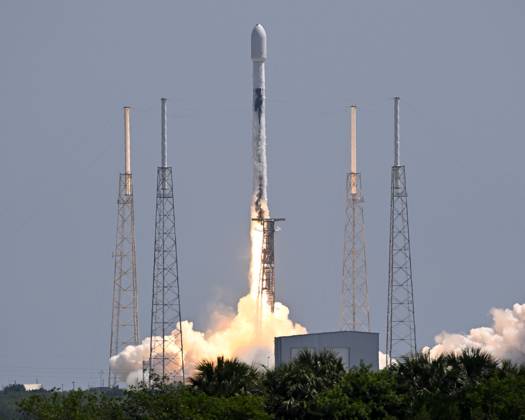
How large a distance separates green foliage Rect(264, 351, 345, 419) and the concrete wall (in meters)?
38.6

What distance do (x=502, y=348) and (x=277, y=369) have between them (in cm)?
7804

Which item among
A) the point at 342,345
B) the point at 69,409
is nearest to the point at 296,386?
the point at 69,409

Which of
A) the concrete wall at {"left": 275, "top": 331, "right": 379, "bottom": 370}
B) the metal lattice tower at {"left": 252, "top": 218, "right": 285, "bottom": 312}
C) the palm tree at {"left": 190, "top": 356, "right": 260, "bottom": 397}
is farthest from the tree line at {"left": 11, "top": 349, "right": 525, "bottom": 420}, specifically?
the metal lattice tower at {"left": 252, "top": 218, "right": 285, "bottom": 312}

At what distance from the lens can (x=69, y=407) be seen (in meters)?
120

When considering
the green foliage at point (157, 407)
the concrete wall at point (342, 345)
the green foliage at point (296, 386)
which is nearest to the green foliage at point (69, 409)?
the green foliage at point (157, 407)

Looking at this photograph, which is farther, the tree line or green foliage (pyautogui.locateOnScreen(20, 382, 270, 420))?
the tree line

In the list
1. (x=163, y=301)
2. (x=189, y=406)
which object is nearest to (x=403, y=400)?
(x=189, y=406)

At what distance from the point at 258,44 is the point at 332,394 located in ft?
264

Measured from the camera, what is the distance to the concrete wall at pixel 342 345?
15988cm

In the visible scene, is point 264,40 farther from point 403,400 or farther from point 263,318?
point 403,400

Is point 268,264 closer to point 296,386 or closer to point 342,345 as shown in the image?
point 342,345

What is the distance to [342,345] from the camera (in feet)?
529

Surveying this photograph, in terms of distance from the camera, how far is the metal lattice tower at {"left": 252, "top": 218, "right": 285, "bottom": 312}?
191125mm

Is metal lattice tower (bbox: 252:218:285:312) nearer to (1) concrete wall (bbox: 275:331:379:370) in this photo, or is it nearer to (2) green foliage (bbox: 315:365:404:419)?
(1) concrete wall (bbox: 275:331:379:370)
